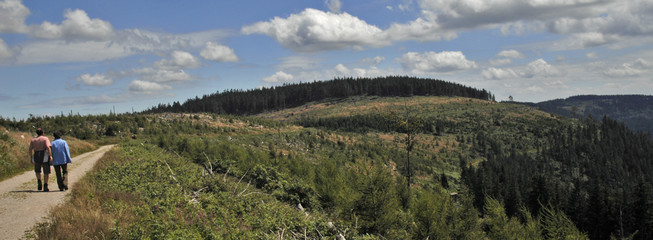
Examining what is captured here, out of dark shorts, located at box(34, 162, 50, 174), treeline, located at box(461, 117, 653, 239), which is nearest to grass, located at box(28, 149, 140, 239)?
dark shorts, located at box(34, 162, 50, 174)

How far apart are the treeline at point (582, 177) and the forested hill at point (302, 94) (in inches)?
2738

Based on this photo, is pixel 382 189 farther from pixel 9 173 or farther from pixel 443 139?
pixel 443 139

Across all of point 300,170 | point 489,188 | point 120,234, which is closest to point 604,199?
point 489,188

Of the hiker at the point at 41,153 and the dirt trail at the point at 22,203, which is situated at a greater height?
the hiker at the point at 41,153

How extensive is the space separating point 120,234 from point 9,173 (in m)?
11.6

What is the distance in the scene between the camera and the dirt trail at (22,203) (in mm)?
6812

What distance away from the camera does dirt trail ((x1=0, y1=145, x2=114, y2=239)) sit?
6.81m

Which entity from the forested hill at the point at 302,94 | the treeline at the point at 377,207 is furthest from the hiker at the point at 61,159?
the forested hill at the point at 302,94

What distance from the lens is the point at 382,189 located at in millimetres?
12672

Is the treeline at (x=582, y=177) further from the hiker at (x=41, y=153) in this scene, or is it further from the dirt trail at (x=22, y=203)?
the hiker at (x=41, y=153)

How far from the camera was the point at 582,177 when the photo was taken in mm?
99875

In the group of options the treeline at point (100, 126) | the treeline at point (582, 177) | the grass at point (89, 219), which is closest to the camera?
the grass at point (89, 219)

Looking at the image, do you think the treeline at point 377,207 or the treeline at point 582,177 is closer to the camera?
the treeline at point 377,207

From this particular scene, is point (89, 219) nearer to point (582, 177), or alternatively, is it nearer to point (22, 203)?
point (22, 203)
